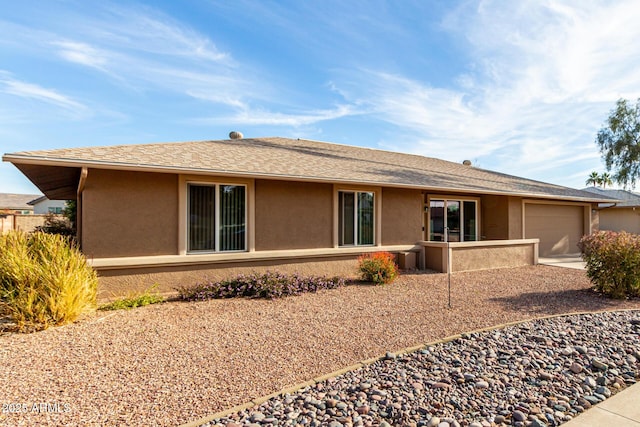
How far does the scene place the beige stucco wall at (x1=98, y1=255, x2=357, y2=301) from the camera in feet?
23.7

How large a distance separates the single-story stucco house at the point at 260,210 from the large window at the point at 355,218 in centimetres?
3

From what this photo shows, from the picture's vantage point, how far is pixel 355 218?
33.9 feet

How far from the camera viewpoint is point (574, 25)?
9.95m

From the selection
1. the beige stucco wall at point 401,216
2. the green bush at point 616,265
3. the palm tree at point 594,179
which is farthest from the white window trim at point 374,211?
the palm tree at point 594,179

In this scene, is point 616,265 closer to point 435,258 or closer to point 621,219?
point 435,258

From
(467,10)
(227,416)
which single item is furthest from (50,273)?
(467,10)

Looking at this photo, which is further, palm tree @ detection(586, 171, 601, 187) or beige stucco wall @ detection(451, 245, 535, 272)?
palm tree @ detection(586, 171, 601, 187)

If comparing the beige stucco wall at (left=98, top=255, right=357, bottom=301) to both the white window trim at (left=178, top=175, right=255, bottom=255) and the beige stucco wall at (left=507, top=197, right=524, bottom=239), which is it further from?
the beige stucco wall at (left=507, top=197, right=524, bottom=239)

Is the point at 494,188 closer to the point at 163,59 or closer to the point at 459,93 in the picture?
the point at 459,93

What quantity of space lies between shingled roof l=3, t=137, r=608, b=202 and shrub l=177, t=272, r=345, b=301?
2611 mm

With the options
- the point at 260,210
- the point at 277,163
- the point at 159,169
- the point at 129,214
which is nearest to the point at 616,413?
the point at 260,210

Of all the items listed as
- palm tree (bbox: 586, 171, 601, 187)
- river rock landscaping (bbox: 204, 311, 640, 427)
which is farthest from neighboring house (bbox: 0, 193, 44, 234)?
palm tree (bbox: 586, 171, 601, 187)

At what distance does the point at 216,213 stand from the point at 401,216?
6.12 metres

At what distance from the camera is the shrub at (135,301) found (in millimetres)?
6633
